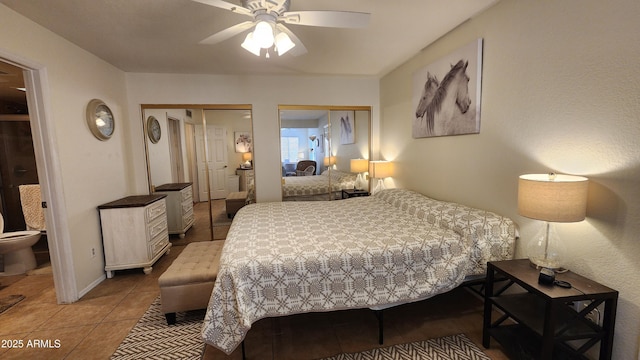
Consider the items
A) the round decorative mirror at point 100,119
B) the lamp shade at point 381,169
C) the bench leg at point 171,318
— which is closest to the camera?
the bench leg at point 171,318

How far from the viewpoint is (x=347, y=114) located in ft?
14.2

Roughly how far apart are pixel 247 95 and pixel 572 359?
417 centimetres

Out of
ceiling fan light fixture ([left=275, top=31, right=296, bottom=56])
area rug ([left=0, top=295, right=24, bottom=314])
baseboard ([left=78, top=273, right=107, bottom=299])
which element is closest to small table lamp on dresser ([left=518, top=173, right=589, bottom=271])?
ceiling fan light fixture ([left=275, top=31, right=296, bottom=56])

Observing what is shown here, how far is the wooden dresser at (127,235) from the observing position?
2.96 m

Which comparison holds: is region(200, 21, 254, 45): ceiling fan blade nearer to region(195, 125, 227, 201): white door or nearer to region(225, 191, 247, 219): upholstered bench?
region(195, 125, 227, 201): white door

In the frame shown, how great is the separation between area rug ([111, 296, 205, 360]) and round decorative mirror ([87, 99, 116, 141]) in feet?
6.70

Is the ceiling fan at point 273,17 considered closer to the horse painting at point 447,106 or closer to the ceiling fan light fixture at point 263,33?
the ceiling fan light fixture at point 263,33

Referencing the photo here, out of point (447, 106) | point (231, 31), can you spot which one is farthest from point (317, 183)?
point (231, 31)

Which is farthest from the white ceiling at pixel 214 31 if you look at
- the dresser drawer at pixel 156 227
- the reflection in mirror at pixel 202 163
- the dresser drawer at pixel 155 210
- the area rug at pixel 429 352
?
the area rug at pixel 429 352

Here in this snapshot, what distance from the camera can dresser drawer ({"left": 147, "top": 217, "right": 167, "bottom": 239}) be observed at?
315 centimetres

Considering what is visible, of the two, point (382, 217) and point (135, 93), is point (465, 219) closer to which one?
point (382, 217)

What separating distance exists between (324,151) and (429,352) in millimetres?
3111

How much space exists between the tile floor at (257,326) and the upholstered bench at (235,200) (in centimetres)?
162

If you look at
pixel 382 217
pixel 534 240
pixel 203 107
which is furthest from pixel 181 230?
pixel 534 240
